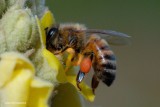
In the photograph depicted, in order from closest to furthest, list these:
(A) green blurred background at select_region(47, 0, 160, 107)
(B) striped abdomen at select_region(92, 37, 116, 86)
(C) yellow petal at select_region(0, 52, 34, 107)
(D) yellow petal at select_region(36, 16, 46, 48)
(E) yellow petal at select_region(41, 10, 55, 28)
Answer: (C) yellow petal at select_region(0, 52, 34, 107) < (D) yellow petal at select_region(36, 16, 46, 48) < (E) yellow petal at select_region(41, 10, 55, 28) < (B) striped abdomen at select_region(92, 37, 116, 86) < (A) green blurred background at select_region(47, 0, 160, 107)

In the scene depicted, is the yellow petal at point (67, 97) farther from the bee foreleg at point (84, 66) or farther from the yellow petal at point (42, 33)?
the yellow petal at point (42, 33)

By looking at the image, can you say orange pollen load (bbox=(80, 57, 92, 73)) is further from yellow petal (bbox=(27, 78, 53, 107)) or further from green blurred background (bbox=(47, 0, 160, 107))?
green blurred background (bbox=(47, 0, 160, 107))

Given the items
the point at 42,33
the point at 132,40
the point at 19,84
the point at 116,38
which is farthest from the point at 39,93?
the point at 132,40

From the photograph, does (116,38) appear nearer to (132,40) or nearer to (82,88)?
(82,88)

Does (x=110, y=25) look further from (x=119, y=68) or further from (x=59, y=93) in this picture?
(x=59, y=93)

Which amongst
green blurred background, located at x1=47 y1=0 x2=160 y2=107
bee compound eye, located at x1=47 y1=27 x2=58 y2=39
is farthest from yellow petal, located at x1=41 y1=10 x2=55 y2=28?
green blurred background, located at x1=47 y1=0 x2=160 y2=107

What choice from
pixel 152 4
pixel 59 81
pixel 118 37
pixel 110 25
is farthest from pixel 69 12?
pixel 59 81

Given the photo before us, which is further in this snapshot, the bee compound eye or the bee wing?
the bee wing

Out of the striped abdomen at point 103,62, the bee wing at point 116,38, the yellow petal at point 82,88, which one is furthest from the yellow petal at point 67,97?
the bee wing at point 116,38
